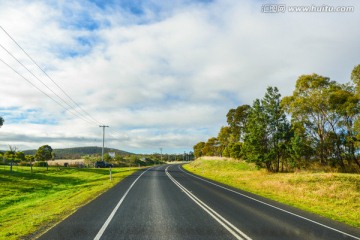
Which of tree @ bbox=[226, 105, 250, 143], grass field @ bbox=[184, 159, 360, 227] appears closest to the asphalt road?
grass field @ bbox=[184, 159, 360, 227]

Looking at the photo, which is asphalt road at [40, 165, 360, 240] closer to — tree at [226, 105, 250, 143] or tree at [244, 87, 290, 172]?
tree at [244, 87, 290, 172]

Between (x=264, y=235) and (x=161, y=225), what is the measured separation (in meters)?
3.05

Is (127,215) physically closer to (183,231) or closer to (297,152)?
(183,231)

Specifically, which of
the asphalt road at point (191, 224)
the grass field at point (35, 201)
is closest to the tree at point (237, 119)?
the grass field at point (35, 201)

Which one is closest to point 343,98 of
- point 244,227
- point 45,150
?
point 244,227

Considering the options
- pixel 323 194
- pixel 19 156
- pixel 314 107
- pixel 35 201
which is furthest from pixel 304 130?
pixel 19 156

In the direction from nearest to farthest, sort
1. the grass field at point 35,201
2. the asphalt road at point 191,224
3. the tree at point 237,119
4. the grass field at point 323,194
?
the asphalt road at point 191,224 < the grass field at point 35,201 < the grass field at point 323,194 < the tree at point 237,119

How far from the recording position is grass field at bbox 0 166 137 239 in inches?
388

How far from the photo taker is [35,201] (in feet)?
75.9

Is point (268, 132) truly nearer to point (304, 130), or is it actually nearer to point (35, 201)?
point (304, 130)


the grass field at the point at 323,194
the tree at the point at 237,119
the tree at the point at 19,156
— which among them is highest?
the tree at the point at 237,119

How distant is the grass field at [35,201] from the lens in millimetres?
9854

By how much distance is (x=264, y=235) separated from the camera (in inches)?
339

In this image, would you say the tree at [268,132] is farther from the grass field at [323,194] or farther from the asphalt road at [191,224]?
the asphalt road at [191,224]
